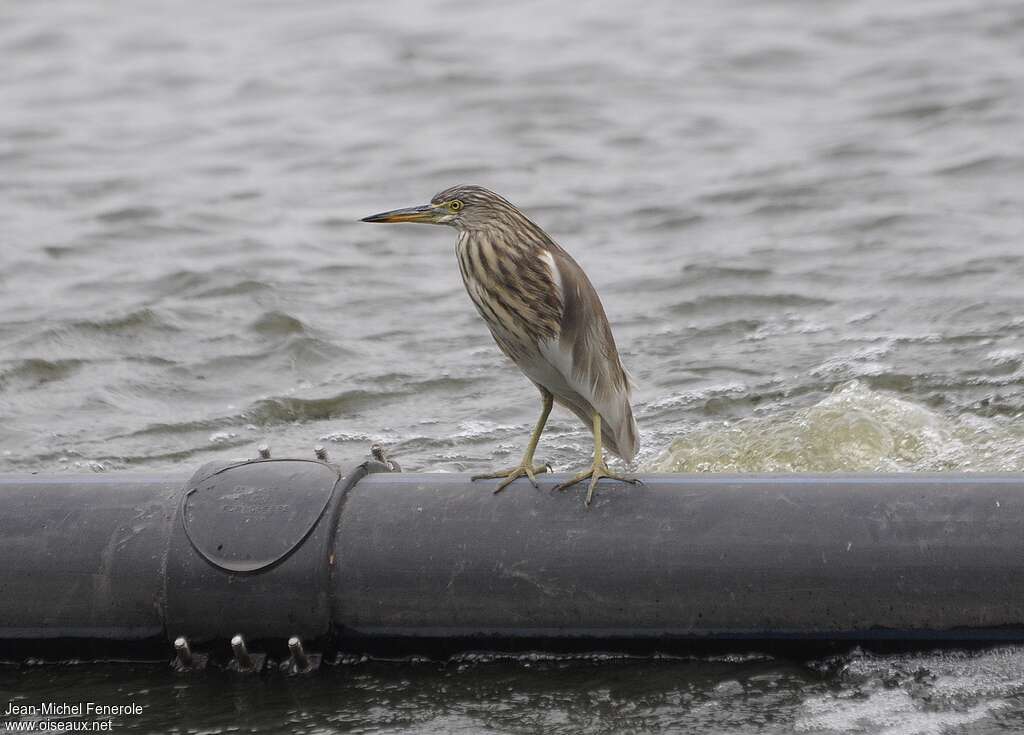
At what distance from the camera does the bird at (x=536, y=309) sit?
14.3ft

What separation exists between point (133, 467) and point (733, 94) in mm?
7489

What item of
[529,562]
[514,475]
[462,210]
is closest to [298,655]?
[529,562]

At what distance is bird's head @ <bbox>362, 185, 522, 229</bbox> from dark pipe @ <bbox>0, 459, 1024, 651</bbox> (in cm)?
85

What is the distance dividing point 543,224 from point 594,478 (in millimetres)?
5740

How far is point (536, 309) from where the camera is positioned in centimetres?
436

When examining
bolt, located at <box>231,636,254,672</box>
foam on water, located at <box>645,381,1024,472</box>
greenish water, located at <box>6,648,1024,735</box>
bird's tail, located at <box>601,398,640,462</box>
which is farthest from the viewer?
foam on water, located at <box>645,381,1024,472</box>

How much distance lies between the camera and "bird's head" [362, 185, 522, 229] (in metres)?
4.57

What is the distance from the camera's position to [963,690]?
3900mm

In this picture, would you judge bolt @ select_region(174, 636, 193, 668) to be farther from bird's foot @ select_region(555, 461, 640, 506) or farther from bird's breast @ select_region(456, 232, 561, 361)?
bird's breast @ select_region(456, 232, 561, 361)

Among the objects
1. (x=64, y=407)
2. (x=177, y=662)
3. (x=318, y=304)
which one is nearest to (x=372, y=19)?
(x=318, y=304)

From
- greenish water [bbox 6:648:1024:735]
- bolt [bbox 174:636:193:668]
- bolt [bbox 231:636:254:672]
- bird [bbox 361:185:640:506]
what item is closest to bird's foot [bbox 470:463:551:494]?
bird [bbox 361:185:640:506]

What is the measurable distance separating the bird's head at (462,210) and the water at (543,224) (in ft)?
4.22

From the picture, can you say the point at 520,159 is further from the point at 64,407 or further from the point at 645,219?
the point at 64,407

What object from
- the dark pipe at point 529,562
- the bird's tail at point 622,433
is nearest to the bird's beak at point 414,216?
the bird's tail at point 622,433
